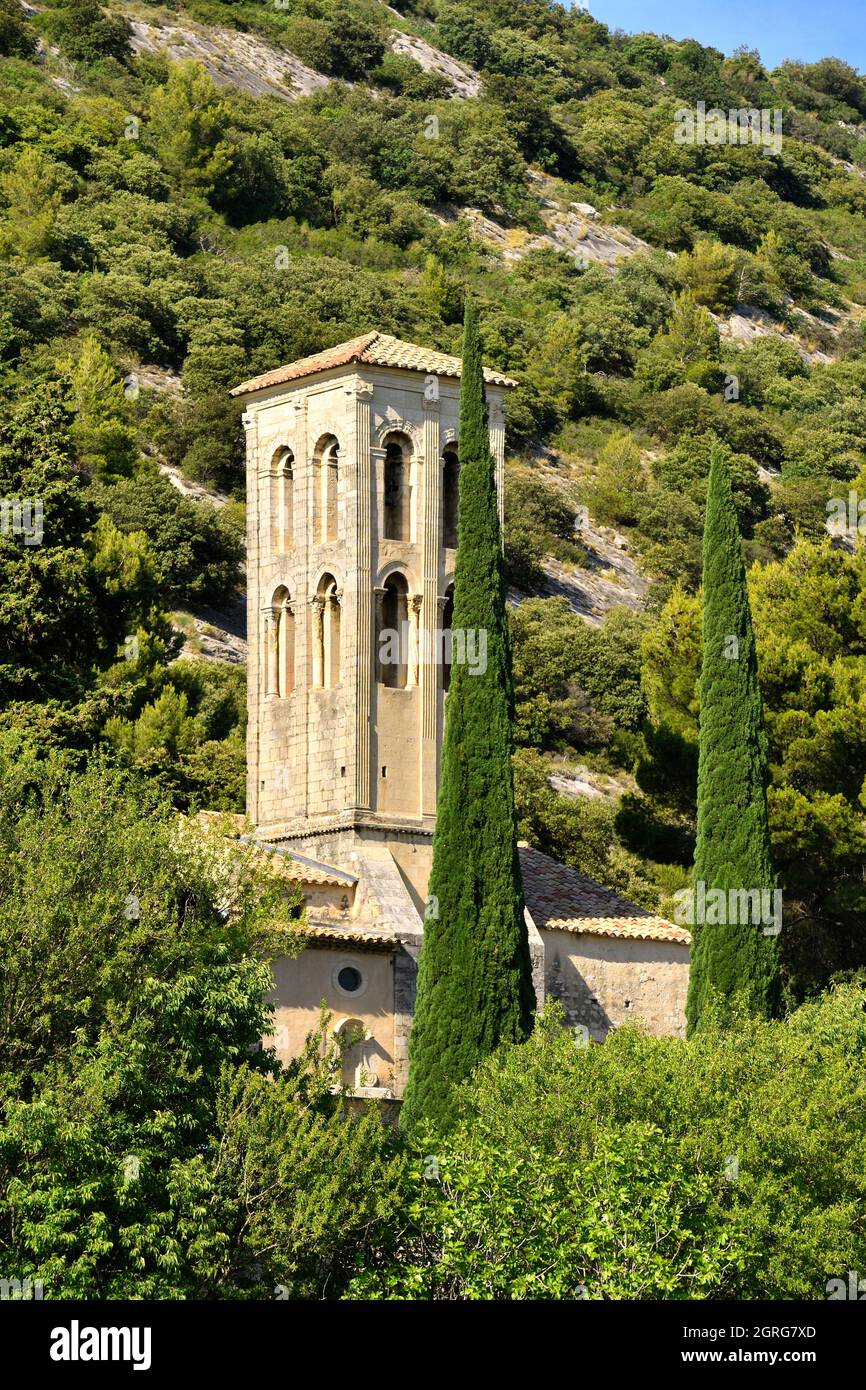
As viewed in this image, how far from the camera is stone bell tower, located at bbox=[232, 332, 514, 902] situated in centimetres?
4181

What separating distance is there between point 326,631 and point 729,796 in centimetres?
925

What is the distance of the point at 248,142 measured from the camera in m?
99.1

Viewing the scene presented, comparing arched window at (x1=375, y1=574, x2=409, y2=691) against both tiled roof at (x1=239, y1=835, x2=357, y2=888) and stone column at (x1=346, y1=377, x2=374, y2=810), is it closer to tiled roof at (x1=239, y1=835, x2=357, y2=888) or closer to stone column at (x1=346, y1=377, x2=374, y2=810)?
stone column at (x1=346, y1=377, x2=374, y2=810)

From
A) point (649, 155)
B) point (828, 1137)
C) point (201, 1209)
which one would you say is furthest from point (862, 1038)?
point (649, 155)

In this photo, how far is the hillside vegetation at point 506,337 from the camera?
1802 inches

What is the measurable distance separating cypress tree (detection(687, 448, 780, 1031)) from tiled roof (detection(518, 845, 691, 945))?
13.3 feet

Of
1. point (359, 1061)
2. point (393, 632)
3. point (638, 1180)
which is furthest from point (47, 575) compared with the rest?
point (638, 1180)

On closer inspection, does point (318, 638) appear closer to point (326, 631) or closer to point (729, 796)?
point (326, 631)

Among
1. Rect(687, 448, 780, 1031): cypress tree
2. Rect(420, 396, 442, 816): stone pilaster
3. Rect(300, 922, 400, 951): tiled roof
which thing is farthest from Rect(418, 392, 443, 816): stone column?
Rect(687, 448, 780, 1031): cypress tree

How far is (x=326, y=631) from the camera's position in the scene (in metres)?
43.1

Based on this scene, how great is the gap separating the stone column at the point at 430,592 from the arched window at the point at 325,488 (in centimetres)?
167

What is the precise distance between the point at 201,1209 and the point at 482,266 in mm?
84449
